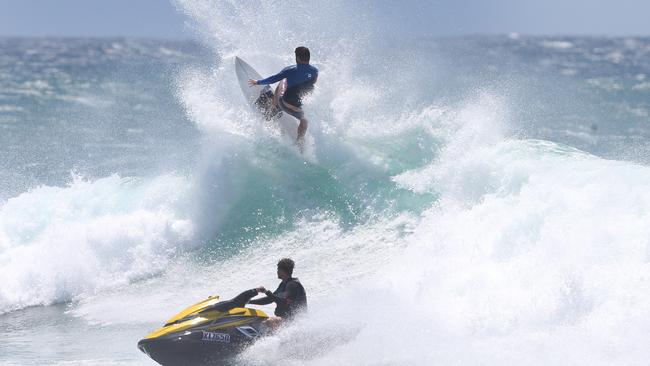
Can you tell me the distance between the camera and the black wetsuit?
946cm

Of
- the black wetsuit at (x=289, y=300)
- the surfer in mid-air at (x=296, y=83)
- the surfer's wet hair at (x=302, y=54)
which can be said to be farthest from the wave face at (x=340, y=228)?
the surfer's wet hair at (x=302, y=54)

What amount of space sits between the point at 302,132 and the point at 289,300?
5958 millimetres

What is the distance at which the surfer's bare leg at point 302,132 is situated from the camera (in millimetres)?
14988

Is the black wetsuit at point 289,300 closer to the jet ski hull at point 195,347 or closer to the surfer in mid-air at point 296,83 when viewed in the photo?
the jet ski hull at point 195,347

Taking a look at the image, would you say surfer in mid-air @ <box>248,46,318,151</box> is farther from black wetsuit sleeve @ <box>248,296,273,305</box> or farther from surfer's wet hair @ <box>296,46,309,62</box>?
black wetsuit sleeve @ <box>248,296,273,305</box>

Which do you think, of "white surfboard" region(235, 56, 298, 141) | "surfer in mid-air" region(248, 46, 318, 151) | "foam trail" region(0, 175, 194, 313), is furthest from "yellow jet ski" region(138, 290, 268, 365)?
"white surfboard" region(235, 56, 298, 141)

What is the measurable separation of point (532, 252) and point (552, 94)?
30.5 meters

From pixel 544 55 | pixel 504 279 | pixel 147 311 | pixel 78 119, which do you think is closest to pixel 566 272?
pixel 504 279

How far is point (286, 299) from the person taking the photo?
9.46m

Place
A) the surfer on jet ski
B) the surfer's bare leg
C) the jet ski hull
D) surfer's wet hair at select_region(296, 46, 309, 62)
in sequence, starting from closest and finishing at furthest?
the jet ski hull → the surfer on jet ski → surfer's wet hair at select_region(296, 46, 309, 62) → the surfer's bare leg

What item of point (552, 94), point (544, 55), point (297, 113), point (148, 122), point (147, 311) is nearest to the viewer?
point (147, 311)

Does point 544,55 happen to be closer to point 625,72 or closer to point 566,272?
point 625,72

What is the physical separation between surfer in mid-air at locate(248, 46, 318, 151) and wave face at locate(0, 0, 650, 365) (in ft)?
2.24

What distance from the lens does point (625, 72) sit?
53.8 m
